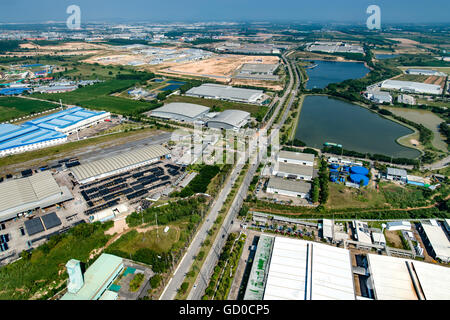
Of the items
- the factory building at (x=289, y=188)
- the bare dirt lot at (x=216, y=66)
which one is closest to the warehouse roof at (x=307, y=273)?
the factory building at (x=289, y=188)

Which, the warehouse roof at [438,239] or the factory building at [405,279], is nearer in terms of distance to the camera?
the factory building at [405,279]

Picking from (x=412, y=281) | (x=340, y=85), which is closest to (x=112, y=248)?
(x=412, y=281)

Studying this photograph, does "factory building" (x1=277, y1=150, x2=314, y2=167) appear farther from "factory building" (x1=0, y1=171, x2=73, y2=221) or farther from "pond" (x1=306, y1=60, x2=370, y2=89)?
"pond" (x1=306, y1=60, x2=370, y2=89)

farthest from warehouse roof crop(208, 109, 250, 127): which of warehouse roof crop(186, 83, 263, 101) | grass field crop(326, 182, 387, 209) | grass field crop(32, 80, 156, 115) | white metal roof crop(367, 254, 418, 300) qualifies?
white metal roof crop(367, 254, 418, 300)

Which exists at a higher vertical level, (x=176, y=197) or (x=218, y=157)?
(x=218, y=157)

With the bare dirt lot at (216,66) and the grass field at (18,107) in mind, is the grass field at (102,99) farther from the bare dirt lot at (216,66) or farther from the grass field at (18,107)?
the bare dirt lot at (216,66)

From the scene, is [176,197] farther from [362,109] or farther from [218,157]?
[362,109]

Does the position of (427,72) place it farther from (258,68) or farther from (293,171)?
(293,171)
